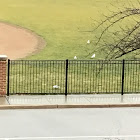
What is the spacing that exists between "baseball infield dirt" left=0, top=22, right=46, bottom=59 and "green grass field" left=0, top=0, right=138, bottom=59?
72cm

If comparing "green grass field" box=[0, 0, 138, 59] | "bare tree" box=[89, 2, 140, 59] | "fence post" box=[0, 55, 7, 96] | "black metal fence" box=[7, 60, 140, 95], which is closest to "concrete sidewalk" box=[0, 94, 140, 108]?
"fence post" box=[0, 55, 7, 96]

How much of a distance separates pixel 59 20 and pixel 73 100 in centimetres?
2797

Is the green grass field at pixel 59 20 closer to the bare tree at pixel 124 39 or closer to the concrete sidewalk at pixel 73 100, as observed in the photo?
the concrete sidewalk at pixel 73 100

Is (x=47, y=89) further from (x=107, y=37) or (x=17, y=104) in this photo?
(x=107, y=37)

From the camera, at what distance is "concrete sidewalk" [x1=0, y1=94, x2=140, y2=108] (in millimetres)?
18688
